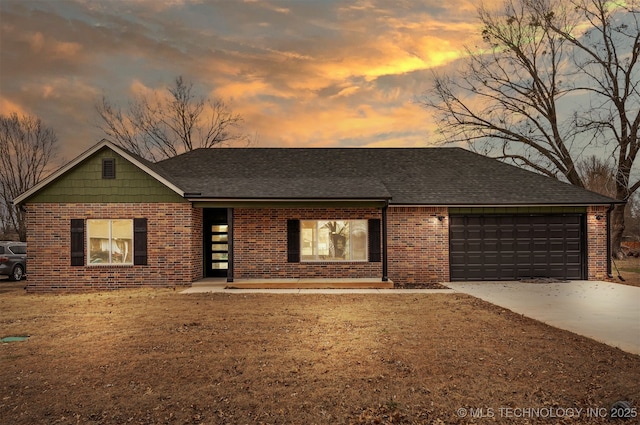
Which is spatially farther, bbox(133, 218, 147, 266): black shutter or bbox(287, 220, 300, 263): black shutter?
bbox(287, 220, 300, 263): black shutter

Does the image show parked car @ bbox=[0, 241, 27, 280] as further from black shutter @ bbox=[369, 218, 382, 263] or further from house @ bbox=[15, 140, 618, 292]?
black shutter @ bbox=[369, 218, 382, 263]

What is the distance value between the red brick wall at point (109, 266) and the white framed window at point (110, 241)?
0.73ft

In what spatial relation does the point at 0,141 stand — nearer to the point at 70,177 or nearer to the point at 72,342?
the point at 70,177

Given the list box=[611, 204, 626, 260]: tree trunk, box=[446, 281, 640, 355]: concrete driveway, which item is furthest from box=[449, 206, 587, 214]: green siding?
box=[611, 204, 626, 260]: tree trunk

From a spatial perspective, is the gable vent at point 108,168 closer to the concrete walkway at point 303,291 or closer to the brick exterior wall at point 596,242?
the concrete walkway at point 303,291

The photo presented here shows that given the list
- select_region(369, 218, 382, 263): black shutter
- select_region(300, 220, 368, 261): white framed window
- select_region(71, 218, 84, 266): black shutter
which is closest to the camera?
select_region(71, 218, 84, 266): black shutter

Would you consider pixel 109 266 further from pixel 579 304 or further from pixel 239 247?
pixel 579 304

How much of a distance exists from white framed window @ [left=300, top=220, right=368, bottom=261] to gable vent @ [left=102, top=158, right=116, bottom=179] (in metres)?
6.39

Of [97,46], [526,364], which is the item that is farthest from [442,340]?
[97,46]

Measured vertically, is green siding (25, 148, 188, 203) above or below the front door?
above

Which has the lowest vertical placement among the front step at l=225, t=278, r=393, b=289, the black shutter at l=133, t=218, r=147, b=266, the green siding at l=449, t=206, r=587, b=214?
the front step at l=225, t=278, r=393, b=289

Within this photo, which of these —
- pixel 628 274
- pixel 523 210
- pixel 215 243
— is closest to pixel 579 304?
pixel 523 210

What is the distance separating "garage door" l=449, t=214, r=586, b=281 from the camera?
15.8 meters

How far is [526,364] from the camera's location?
607cm
